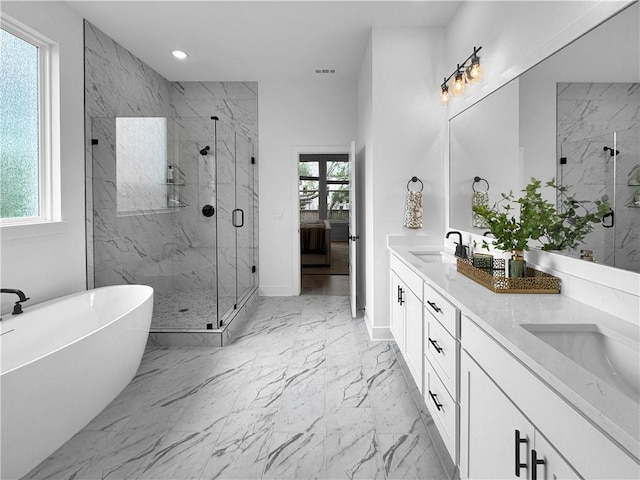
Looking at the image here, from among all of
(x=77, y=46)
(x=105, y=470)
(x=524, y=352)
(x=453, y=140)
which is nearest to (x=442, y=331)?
(x=524, y=352)

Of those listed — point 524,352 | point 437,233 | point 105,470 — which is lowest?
point 105,470

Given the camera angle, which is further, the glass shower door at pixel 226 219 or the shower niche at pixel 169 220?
the glass shower door at pixel 226 219

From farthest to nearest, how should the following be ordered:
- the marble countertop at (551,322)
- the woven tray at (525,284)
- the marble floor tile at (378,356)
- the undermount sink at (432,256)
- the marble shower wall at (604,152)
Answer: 1. the undermount sink at (432,256)
2. the marble floor tile at (378,356)
3. the woven tray at (525,284)
4. the marble shower wall at (604,152)
5. the marble countertop at (551,322)

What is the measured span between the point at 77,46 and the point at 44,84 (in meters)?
0.50

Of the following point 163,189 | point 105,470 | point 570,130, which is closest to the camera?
point 570,130

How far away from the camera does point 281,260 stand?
5234mm

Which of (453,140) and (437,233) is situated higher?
(453,140)

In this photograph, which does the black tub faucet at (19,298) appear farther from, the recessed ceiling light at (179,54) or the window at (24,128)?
the recessed ceiling light at (179,54)

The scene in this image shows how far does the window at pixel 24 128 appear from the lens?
2.62 metres

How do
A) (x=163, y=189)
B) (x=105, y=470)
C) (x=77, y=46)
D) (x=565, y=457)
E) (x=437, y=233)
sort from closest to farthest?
1. (x=565, y=457)
2. (x=105, y=470)
3. (x=77, y=46)
4. (x=437, y=233)
5. (x=163, y=189)

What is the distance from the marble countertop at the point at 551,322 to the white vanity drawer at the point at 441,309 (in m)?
0.05

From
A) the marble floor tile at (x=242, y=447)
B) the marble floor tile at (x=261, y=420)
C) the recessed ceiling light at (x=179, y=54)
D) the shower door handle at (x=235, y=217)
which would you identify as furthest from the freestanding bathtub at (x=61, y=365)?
the recessed ceiling light at (x=179, y=54)

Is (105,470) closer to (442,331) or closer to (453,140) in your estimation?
(442,331)

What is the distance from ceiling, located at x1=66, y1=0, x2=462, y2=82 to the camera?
3.05 metres
